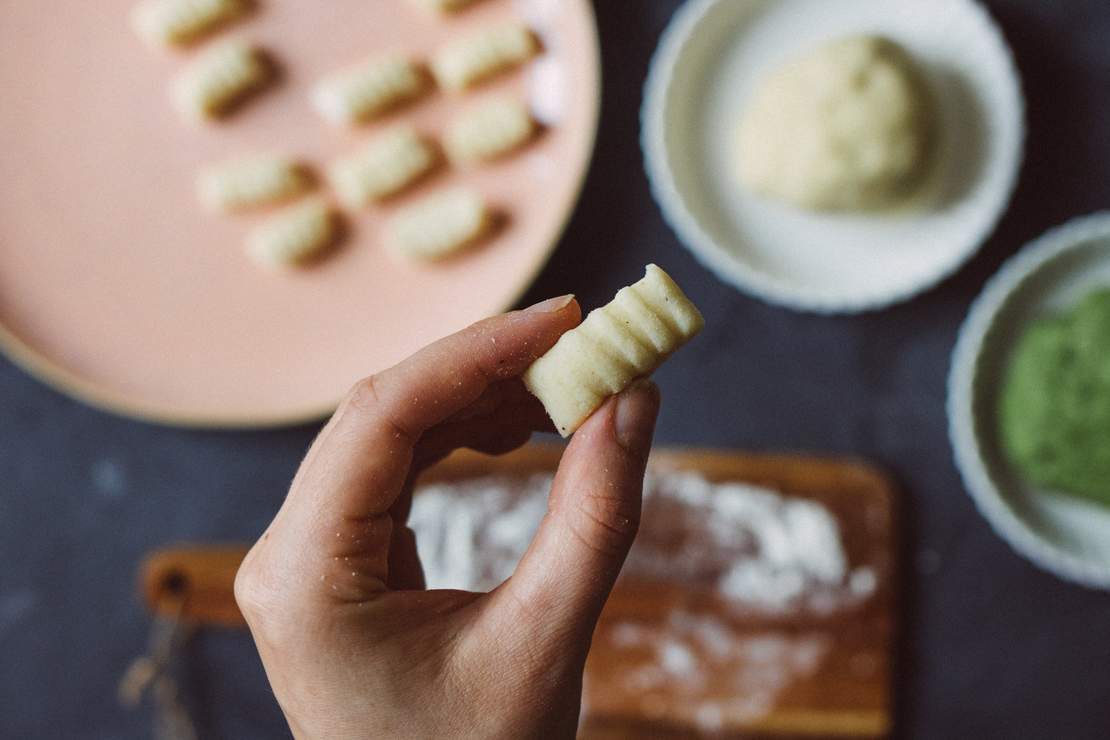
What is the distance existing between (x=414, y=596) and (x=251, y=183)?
2.58ft

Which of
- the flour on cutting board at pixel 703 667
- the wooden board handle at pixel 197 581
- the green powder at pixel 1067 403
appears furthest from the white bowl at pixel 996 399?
the wooden board handle at pixel 197 581

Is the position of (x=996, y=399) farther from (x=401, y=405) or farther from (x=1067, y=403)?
(x=401, y=405)

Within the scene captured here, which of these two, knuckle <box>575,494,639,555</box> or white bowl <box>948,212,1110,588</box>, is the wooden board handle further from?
white bowl <box>948,212,1110,588</box>

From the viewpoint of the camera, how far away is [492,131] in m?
1.27

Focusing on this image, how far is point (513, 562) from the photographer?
134 cm

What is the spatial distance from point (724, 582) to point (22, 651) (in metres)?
1.02

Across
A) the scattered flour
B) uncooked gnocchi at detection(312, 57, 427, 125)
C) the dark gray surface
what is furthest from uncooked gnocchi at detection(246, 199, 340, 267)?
the scattered flour

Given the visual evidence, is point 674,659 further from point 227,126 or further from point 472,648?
point 227,126

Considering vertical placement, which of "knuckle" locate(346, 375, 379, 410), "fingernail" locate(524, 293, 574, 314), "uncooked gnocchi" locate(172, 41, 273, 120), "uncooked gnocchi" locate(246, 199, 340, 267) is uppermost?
"uncooked gnocchi" locate(172, 41, 273, 120)

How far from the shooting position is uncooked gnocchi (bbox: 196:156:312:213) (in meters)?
1.30

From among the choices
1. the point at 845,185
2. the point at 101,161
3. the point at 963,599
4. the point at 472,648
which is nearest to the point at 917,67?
the point at 845,185

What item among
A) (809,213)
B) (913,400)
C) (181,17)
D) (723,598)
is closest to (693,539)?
(723,598)

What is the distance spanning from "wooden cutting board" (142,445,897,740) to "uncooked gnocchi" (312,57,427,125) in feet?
1.53

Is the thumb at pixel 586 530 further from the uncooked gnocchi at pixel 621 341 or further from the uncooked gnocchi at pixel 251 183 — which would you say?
the uncooked gnocchi at pixel 251 183
